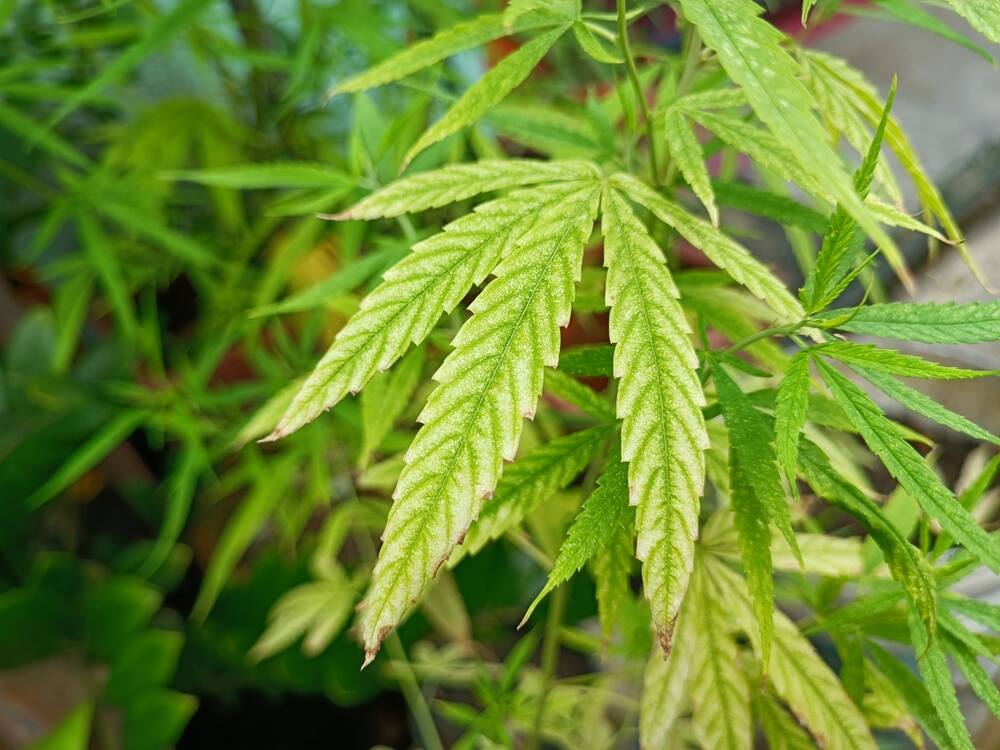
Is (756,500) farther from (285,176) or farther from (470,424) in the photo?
(285,176)

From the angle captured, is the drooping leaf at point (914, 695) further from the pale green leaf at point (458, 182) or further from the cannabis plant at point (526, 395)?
the pale green leaf at point (458, 182)

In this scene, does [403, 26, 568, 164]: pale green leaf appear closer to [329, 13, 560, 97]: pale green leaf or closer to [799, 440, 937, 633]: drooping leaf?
[329, 13, 560, 97]: pale green leaf

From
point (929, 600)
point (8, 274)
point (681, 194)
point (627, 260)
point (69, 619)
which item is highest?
point (627, 260)

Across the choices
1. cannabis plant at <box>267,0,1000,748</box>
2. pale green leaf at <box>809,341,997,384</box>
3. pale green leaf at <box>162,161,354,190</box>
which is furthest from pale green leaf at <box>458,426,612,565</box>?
pale green leaf at <box>162,161,354,190</box>

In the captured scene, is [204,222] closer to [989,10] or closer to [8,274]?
[8,274]

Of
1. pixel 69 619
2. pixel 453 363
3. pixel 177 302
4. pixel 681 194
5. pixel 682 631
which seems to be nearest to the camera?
pixel 453 363

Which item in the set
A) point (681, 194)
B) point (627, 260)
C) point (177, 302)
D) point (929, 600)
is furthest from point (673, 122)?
point (177, 302)

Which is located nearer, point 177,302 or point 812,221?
point 812,221
